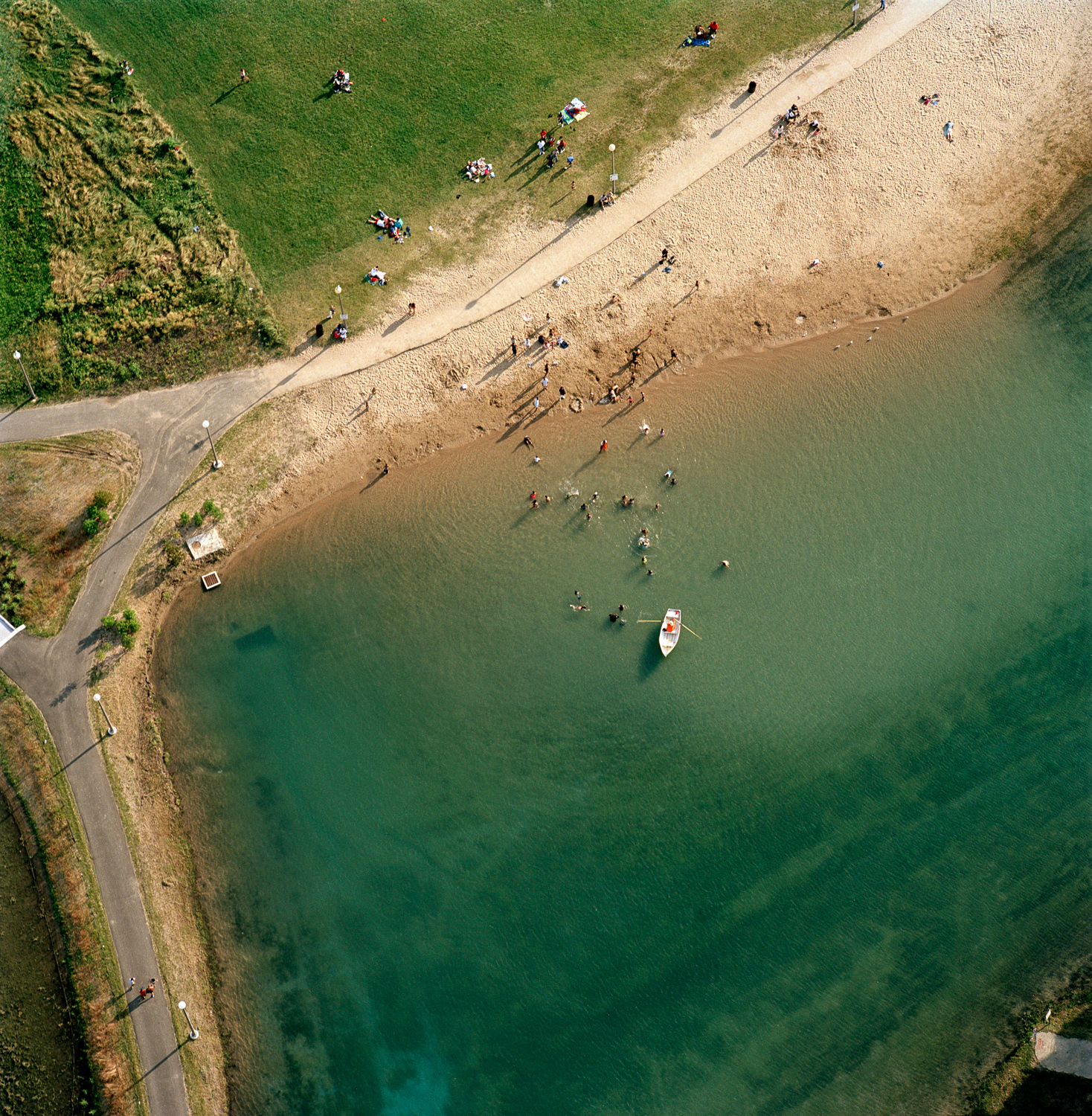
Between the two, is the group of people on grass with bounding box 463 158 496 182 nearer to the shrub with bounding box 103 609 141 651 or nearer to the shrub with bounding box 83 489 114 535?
the shrub with bounding box 83 489 114 535

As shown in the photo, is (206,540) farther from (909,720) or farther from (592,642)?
(909,720)

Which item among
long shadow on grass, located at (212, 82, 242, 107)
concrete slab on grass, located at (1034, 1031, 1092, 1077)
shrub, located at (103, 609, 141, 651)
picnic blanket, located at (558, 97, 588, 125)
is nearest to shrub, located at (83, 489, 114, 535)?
shrub, located at (103, 609, 141, 651)

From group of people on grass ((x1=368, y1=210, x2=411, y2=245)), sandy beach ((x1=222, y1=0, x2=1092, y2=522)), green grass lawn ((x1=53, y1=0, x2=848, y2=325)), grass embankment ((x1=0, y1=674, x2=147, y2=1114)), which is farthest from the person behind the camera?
green grass lawn ((x1=53, y1=0, x2=848, y2=325))

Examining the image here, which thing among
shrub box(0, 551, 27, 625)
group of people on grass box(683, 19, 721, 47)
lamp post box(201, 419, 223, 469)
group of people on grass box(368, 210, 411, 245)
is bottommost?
shrub box(0, 551, 27, 625)

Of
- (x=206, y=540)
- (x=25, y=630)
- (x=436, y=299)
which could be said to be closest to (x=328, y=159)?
(x=436, y=299)

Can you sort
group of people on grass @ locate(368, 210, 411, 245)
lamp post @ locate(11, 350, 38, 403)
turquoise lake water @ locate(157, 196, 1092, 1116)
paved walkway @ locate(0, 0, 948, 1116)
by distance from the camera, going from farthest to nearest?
1. group of people on grass @ locate(368, 210, 411, 245)
2. lamp post @ locate(11, 350, 38, 403)
3. turquoise lake water @ locate(157, 196, 1092, 1116)
4. paved walkway @ locate(0, 0, 948, 1116)

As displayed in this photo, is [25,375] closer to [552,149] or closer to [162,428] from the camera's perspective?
[162,428]
